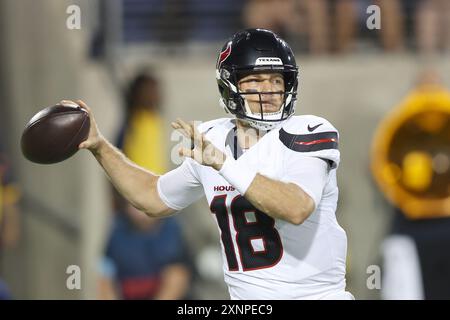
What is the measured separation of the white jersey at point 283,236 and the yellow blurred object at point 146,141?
348 centimetres

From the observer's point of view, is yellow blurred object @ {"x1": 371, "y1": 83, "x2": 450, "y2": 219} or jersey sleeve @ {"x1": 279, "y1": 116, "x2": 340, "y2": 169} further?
yellow blurred object @ {"x1": 371, "y1": 83, "x2": 450, "y2": 219}

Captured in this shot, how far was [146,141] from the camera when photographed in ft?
25.7

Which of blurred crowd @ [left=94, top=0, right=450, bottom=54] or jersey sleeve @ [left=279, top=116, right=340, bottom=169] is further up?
blurred crowd @ [left=94, top=0, right=450, bottom=54]

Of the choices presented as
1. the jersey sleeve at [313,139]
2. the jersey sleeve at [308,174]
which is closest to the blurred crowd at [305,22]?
the jersey sleeve at [313,139]

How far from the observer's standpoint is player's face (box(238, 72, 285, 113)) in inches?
166

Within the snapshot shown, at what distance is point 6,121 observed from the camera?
9641 millimetres

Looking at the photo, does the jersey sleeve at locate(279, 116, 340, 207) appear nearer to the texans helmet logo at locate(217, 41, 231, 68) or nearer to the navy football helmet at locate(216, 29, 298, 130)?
the navy football helmet at locate(216, 29, 298, 130)

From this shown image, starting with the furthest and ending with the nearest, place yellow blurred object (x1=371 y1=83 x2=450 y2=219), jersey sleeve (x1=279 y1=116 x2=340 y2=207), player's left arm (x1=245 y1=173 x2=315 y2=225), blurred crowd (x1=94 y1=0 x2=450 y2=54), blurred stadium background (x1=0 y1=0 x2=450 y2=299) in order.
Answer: blurred crowd (x1=94 y1=0 x2=450 y2=54), blurred stadium background (x1=0 y1=0 x2=450 y2=299), yellow blurred object (x1=371 y1=83 x2=450 y2=219), jersey sleeve (x1=279 y1=116 x2=340 y2=207), player's left arm (x1=245 y1=173 x2=315 y2=225)

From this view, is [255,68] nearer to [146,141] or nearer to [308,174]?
[308,174]

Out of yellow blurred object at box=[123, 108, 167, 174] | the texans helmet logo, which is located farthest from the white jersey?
yellow blurred object at box=[123, 108, 167, 174]

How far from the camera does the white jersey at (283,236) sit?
4.17m

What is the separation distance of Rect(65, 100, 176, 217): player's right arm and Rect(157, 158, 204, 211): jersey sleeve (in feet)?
0.11

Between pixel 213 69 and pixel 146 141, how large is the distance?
0.93m

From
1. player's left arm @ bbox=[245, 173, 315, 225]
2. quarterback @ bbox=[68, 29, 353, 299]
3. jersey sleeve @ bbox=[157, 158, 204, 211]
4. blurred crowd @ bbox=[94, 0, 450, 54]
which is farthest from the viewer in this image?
blurred crowd @ bbox=[94, 0, 450, 54]
